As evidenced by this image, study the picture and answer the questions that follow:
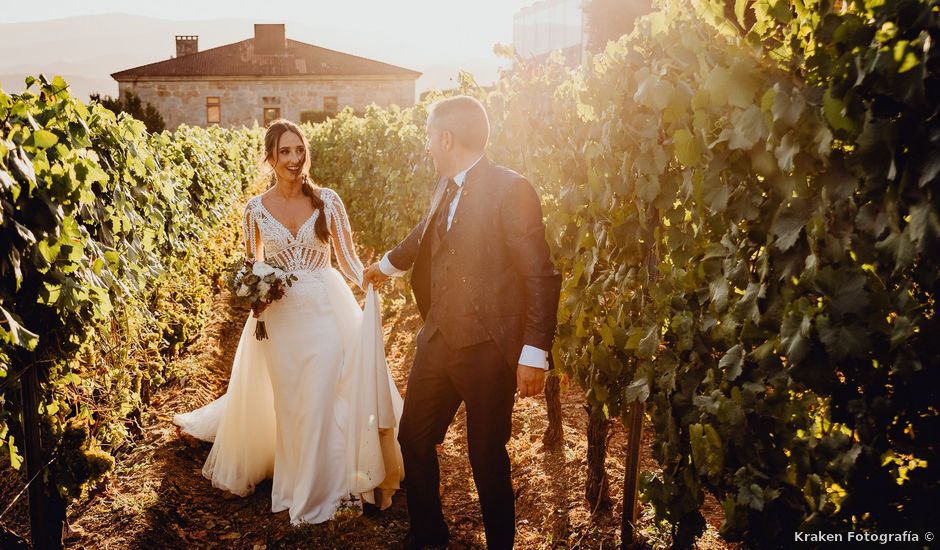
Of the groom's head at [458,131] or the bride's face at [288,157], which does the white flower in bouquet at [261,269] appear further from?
the groom's head at [458,131]

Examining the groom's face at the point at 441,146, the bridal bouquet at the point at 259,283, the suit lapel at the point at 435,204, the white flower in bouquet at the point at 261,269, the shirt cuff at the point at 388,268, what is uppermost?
the groom's face at the point at 441,146

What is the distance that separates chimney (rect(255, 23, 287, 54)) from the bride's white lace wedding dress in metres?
43.6

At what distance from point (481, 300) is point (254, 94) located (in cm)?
4312

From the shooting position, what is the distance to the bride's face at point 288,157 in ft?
15.1

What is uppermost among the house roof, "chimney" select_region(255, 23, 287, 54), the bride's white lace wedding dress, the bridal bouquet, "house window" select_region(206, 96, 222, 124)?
"chimney" select_region(255, 23, 287, 54)

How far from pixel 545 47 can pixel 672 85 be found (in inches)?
1865

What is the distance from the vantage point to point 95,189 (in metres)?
3.89

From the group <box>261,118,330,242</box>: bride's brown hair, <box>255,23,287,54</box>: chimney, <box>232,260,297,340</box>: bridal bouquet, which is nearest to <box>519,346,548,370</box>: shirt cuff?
<box>232,260,297,340</box>: bridal bouquet

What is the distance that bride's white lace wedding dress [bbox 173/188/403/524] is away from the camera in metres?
4.18

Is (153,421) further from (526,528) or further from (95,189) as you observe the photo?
(526,528)

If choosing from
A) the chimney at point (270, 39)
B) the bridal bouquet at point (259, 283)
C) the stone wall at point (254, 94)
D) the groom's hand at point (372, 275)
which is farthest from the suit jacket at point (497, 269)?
the chimney at point (270, 39)

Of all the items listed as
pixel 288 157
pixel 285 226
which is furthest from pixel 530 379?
pixel 288 157

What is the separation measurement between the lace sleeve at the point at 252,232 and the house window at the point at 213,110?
136ft

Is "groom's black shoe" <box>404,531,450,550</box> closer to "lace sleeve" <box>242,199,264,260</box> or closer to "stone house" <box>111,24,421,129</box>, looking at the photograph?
"lace sleeve" <box>242,199,264,260</box>
